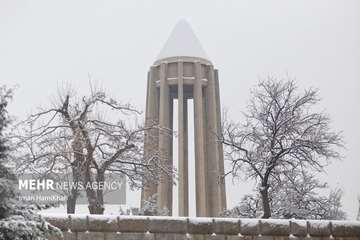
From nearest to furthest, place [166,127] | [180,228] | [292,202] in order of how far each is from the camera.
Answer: [180,228] → [292,202] → [166,127]

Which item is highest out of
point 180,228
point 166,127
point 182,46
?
point 182,46

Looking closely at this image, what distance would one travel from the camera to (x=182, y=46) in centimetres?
3566

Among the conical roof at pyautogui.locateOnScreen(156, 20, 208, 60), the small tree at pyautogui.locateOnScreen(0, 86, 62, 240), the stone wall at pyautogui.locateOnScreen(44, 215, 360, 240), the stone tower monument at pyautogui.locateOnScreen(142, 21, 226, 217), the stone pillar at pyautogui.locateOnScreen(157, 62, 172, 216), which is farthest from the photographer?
the conical roof at pyautogui.locateOnScreen(156, 20, 208, 60)

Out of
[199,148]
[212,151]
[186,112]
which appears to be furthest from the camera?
[186,112]

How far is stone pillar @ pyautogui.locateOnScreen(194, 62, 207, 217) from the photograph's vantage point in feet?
105

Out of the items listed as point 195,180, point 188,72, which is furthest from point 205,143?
point 188,72

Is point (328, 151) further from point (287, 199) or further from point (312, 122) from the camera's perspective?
point (287, 199)

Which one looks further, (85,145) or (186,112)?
(186,112)

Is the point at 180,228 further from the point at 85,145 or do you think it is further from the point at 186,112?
the point at 186,112

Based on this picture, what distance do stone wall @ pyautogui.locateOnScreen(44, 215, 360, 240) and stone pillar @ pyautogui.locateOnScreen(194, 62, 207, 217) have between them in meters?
21.1

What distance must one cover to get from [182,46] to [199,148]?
8067 mm

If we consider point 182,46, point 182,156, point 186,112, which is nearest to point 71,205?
point 182,156

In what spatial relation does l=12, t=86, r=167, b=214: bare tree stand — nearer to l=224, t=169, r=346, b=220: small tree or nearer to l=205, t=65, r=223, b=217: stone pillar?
l=224, t=169, r=346, b=220: small tree

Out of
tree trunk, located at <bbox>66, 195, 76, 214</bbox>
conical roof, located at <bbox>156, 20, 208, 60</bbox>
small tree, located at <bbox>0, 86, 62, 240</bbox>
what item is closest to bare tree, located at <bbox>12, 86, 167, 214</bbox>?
tree trunk, located at <bbox>66, 195, 76, 214</bbox>
